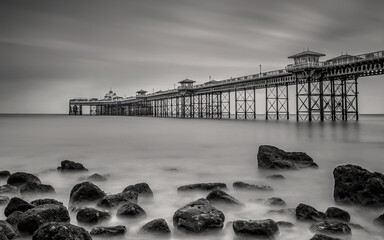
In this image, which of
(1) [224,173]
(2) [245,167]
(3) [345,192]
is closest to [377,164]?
(2) [245,167]

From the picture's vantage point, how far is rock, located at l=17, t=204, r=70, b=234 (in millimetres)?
4605

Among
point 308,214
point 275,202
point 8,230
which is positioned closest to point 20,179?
point 8,230

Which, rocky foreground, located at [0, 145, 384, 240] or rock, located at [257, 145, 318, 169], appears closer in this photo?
rocky foreground, located at [0, 145, 384, 240]

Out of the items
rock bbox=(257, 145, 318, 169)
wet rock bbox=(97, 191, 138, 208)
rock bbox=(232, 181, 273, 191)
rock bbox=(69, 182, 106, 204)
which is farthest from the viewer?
rock bbox=(257, 145, 318, 169)

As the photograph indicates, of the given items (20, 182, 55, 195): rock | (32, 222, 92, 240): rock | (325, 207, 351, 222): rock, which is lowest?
(325, 207, 351, 222): rock

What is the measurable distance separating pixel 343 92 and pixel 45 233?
154 feet

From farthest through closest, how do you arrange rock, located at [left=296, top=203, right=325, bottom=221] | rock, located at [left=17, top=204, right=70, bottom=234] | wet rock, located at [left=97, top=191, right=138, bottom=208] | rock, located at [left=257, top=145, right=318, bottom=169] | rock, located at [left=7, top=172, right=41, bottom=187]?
1. rock, located at [left=257, top=145, right=318, bottom=169]
2. rock, located at [left=7, top=172, right=41, bottom=187]
3. wet rock, located at [left=97, top=191, right=138, bottom=208]
4. rock, located at [left=296, top=203, right=325, bottom=221]
5. rock, located at [left=17, top=204, right=70, bottom=234]

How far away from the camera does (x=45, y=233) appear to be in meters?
3.89

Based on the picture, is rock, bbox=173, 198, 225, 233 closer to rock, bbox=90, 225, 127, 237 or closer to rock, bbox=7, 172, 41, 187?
rock, bbox=90, 225, 127, 237

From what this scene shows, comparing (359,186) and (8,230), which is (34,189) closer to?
(8,230)

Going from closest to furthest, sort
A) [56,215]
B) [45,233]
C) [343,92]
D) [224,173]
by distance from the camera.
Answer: [45,233] → [56,215] → [224,173] → [343,92]

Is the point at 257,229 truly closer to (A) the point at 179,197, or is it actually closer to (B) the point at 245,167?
(A) the point at 179,197

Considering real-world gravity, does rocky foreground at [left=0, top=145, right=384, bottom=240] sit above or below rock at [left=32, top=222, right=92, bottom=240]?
below

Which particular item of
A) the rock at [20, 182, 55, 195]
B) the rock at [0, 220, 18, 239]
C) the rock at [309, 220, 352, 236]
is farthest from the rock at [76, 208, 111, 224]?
the rock at [309, 220, 352, 236]
